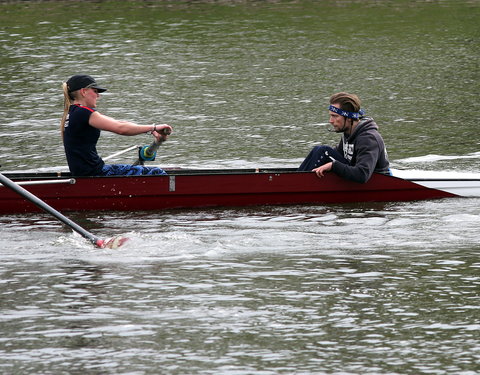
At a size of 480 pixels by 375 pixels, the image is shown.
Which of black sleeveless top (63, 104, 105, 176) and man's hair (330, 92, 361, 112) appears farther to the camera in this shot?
man's hair (330, 92, 361, 112)

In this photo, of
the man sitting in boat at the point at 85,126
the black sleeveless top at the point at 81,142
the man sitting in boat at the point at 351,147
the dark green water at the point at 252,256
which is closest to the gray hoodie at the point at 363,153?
the man sitting in boat at the point at 351,147

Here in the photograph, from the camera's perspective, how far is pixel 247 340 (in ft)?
27.6

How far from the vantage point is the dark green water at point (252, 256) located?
8211 mm

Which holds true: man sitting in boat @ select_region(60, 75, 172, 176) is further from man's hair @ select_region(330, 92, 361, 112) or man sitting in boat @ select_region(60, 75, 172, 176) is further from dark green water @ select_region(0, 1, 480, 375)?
man's hair @ select_region(330, 92, 361, 112)

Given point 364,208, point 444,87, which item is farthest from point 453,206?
point 444,87

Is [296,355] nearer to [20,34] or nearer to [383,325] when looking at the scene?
[383,325]

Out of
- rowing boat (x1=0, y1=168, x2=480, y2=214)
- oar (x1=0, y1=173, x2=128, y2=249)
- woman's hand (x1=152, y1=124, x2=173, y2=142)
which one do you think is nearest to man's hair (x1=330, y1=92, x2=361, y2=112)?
rowing boat (x1=0, y1=168, x2=480, y2=214)

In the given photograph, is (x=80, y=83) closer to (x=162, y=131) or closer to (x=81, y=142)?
(x=81, y=142)

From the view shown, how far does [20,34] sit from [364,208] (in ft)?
74.5

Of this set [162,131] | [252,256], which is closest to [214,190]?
[162,131]

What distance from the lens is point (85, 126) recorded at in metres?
12.4

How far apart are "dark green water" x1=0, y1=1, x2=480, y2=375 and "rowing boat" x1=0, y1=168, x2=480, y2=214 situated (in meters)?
0.16

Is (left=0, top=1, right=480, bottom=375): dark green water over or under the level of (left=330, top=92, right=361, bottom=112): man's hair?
under

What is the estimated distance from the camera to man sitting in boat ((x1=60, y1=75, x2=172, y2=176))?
12.3m
